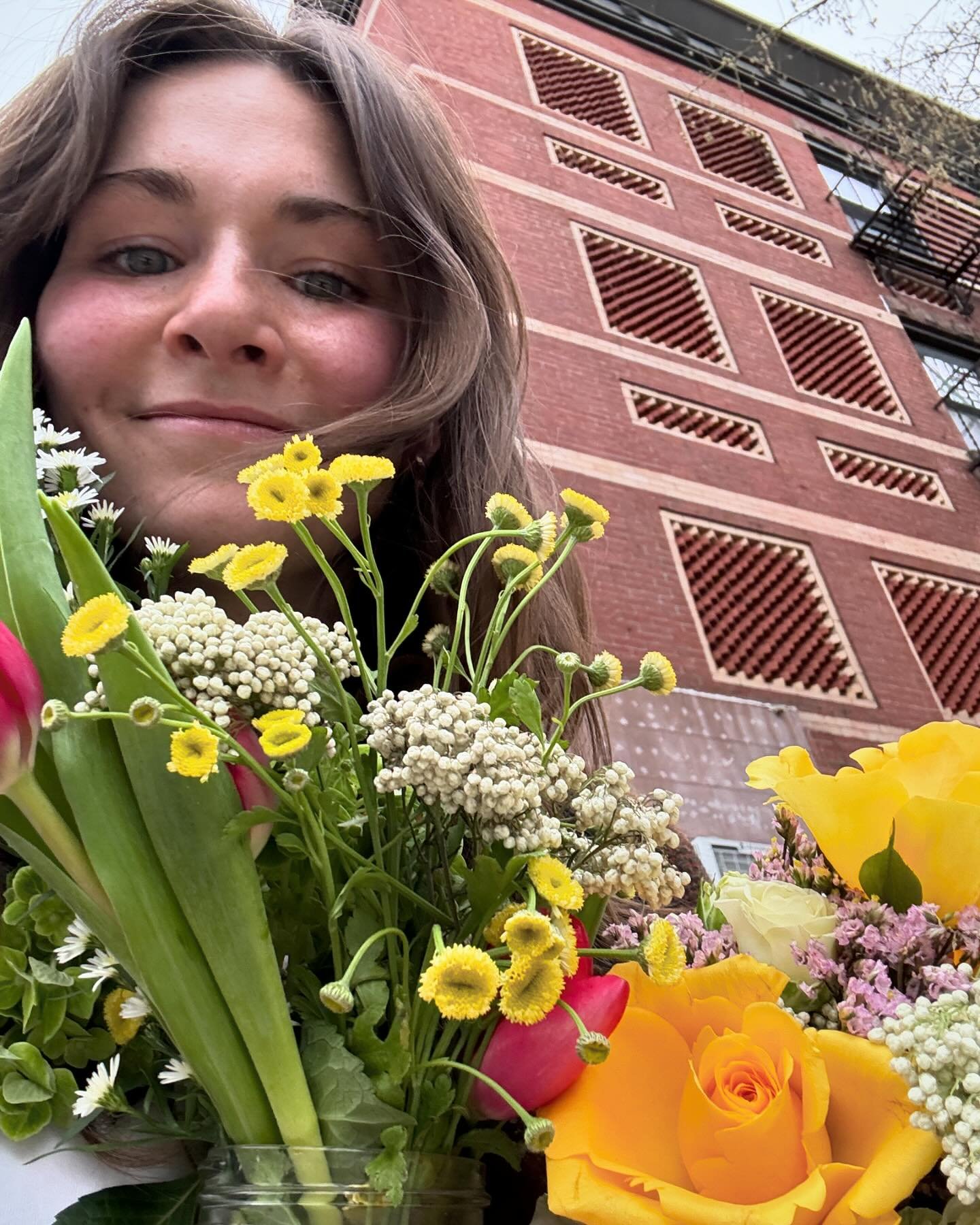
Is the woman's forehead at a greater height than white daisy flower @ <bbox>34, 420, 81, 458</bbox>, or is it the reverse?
the woman's forehead

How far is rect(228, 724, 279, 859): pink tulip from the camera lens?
1.86ft

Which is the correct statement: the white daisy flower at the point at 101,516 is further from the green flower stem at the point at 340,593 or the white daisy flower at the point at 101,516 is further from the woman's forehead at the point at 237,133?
the woman's forehead at the point at 237,133

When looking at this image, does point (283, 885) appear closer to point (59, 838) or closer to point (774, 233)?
point (59, 838)

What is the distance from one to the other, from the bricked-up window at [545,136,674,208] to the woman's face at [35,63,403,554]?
937cm

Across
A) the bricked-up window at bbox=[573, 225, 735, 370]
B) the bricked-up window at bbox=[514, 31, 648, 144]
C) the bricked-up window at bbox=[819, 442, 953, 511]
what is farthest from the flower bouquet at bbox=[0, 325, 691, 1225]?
the bricked-up window at bbox=[514, 31, 648, 144]

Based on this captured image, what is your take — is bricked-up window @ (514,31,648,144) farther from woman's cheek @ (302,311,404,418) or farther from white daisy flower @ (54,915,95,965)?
white daisy flower @ (54,915,95,965)

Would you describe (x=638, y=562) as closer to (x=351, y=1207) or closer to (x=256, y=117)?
(x=256, y=117)

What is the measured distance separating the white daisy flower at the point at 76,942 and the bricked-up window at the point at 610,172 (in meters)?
10.3

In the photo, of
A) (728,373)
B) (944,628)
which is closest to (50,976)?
(728,373)

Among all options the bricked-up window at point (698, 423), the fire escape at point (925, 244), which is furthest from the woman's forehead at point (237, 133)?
the fire escape at point (925, 244)

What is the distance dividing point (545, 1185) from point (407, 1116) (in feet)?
0.56

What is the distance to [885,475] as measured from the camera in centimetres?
991

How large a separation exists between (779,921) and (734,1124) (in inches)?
5.7

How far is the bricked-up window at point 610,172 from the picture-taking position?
978cm
